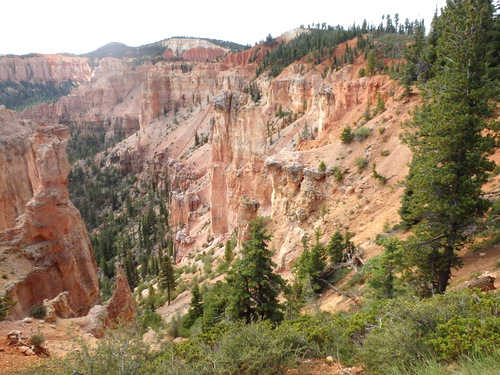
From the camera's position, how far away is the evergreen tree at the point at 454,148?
803cm

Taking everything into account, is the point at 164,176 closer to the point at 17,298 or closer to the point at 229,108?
the point at 229,108

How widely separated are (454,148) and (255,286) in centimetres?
713

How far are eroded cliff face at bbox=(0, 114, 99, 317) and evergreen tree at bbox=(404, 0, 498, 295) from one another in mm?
17126

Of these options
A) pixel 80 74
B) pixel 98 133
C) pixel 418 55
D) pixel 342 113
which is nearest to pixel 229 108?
pixel 342 113

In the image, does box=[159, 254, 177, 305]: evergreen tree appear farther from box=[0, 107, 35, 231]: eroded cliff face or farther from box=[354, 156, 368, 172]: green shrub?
box=[354, 156, 368, 172]: green shrub

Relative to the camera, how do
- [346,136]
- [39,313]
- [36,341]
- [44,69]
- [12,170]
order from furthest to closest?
1. [44,69]
2. [12,170]
3. [346,136]
4. [39,313]
5. [36,341]

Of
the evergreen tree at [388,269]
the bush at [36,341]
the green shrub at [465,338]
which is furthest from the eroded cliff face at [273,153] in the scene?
the bush at [36,341]

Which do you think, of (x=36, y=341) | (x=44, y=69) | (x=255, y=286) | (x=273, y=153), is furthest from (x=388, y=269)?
(x=44, y=69)

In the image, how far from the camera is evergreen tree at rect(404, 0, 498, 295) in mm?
8031

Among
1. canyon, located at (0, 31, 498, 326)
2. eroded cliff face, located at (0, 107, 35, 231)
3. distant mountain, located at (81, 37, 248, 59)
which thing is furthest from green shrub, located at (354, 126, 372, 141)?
distant mountain, located at (81, 37, 248, 59)

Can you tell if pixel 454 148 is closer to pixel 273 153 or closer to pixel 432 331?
pixel 432 331

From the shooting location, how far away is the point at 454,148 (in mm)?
8305

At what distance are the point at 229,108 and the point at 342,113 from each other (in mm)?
12644

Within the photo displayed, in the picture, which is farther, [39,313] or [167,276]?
[167,276]
